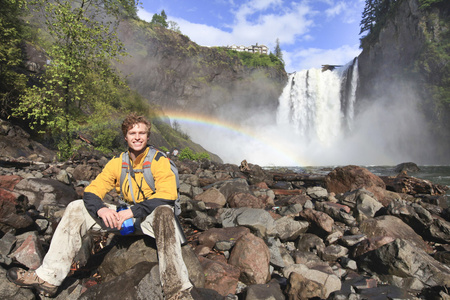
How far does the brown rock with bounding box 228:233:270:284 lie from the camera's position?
354 cm

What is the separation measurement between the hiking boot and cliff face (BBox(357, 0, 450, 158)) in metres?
46.4

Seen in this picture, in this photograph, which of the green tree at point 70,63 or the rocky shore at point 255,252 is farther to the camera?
the green tree at point 70,63

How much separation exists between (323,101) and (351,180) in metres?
41.1

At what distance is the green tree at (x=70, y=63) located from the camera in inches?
385

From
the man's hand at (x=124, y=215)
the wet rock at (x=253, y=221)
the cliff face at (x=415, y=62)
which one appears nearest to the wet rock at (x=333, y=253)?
the wet rock at (x=253, y=221)

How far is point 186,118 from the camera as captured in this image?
64875 millimetres

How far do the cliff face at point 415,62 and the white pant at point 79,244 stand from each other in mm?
45426

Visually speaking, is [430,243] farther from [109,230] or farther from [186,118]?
[186,118]

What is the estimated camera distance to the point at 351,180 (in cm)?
1014

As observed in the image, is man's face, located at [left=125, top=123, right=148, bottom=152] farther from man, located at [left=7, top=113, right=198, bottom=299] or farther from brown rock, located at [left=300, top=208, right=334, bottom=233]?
brown rock, located at [left=300, top=208, right=334, bottom=233]

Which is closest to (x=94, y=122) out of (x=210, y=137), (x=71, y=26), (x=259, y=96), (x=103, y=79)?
(x=103, y=79)

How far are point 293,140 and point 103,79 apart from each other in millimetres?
45523

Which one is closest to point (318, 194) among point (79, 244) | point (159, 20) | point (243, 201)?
point (243, 201)

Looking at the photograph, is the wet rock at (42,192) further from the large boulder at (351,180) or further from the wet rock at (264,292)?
the large boulder at (351,180)
